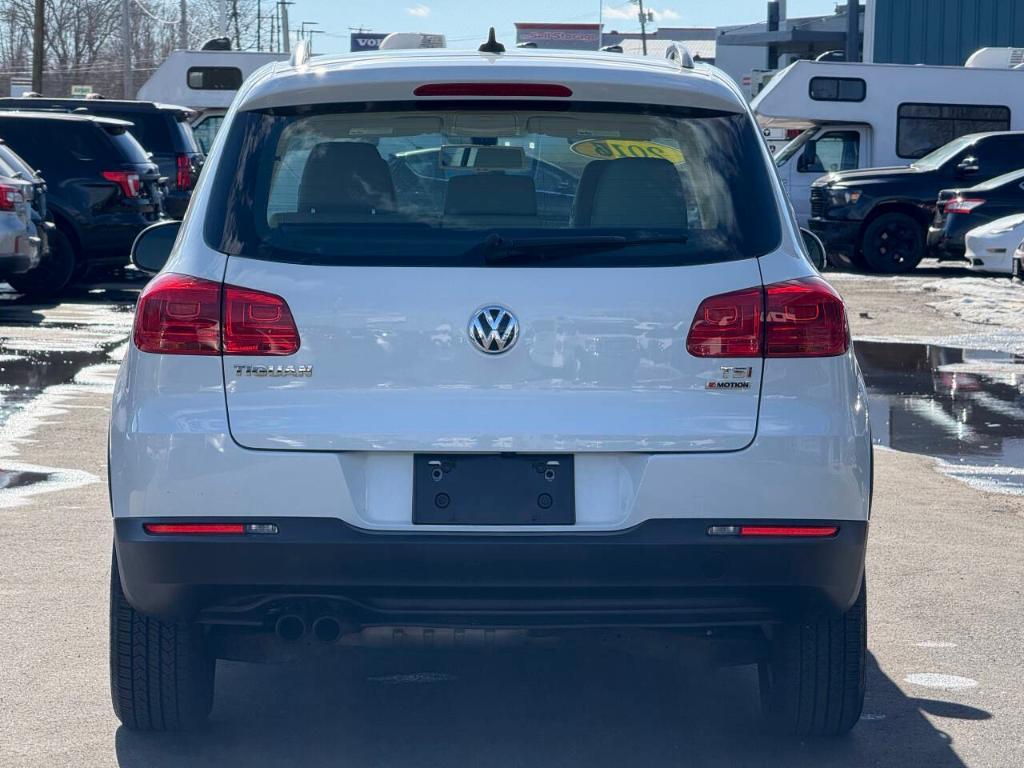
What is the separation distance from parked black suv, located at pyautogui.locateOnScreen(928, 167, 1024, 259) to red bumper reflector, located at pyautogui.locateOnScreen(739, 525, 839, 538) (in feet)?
60.8

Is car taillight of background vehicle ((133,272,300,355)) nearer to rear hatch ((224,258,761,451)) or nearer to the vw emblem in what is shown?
rear hatch ((224,258,761,451))

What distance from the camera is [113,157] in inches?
711

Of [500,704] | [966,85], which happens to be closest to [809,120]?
[966,85]

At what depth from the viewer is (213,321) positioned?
3.75 metres

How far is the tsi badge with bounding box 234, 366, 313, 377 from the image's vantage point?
3715mm

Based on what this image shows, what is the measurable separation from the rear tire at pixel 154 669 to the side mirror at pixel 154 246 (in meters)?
1.09

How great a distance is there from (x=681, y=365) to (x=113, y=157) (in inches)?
600

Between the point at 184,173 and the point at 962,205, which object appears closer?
the point at 184,173

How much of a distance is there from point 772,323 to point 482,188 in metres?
0.75

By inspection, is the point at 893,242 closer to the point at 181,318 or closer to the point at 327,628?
the point at 327,628

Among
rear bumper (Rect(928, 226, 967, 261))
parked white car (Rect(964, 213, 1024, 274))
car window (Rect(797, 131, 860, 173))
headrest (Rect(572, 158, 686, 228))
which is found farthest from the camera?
car window (Rect(797, 131, 860, 173))

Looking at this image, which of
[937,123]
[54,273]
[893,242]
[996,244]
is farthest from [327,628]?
[937,123]

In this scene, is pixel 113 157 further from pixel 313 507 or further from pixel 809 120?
pixel 313 507

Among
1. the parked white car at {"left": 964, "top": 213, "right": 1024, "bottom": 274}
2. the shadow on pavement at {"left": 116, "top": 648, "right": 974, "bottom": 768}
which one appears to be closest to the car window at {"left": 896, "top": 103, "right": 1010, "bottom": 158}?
the parked white car at {"left": 964, "top": 213, "right": 1024, "bottom": 274}
